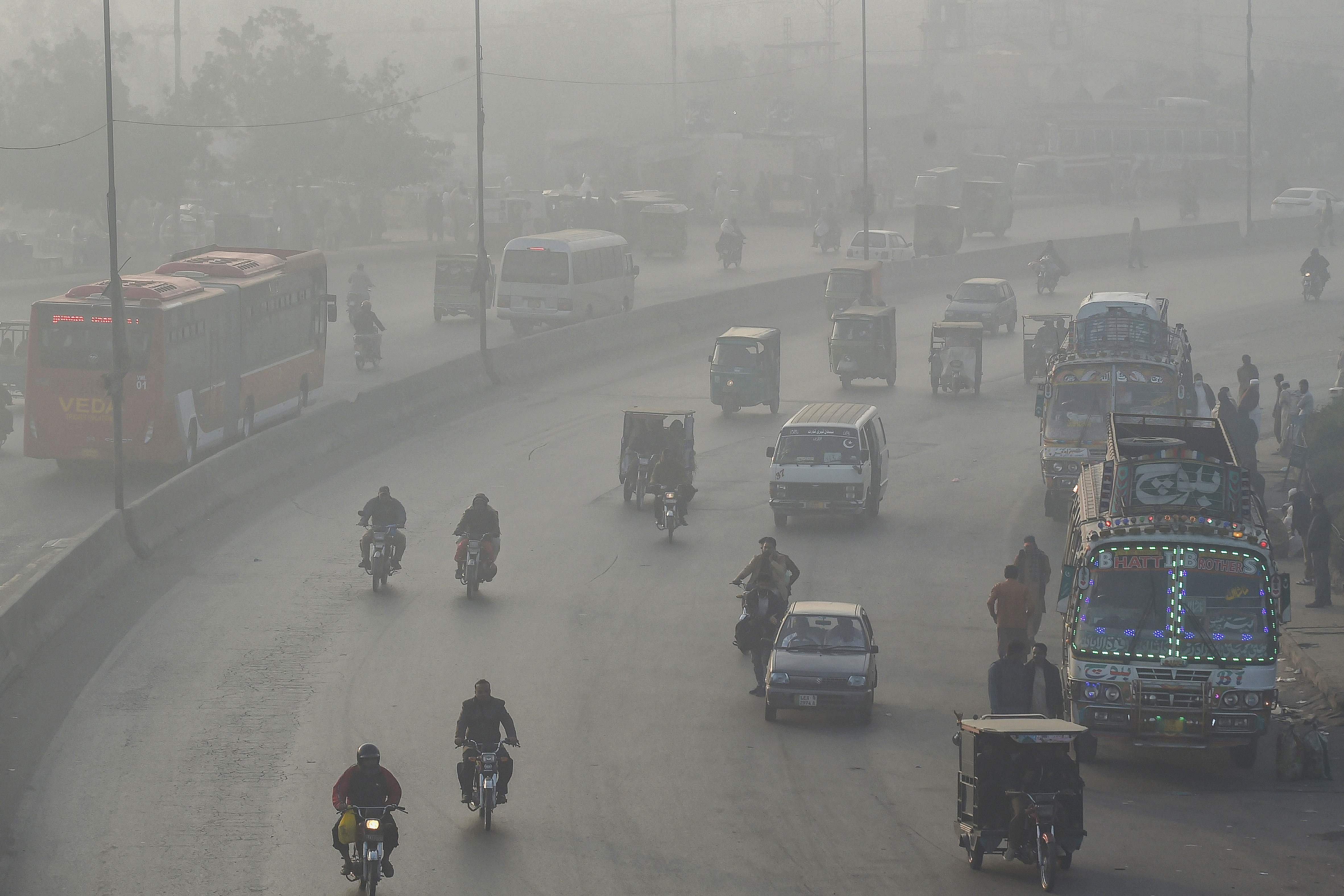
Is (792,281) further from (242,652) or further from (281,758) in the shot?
(281,758)

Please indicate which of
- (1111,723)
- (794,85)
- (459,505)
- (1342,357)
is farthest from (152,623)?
(794,85)

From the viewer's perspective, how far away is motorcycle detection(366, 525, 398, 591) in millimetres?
23156

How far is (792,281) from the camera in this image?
5394 cm

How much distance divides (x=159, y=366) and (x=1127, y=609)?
18.3 metres

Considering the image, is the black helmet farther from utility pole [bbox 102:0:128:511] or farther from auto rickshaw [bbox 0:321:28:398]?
auto rickshaw [bbox 0:321:28:398]

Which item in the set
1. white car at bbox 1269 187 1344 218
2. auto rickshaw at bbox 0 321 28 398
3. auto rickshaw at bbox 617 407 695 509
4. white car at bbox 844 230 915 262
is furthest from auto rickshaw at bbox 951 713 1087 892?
white car at bbox 1269 187 1344 218

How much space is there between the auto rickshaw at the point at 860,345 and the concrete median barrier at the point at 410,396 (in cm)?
733

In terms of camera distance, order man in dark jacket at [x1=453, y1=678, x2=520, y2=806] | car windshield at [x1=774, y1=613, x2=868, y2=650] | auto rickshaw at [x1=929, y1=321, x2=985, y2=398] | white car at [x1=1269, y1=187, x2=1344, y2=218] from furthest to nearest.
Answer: white car at [x1=1269, y1=187, x2=1344, y2=218] < auto rickshaw at [x1=929, y1=321, x2=985, y2=398] < car windshield at [x1=774, y1=613, x2=868, y2=650] < man in dark jacket at [x1=453, y1=678, x2=520, y2=806]

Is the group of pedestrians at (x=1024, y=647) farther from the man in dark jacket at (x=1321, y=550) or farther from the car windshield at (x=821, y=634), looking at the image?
the man in dark jacket at (x=1321, y=550)

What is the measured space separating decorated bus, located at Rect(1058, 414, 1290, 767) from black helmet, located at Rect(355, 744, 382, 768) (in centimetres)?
711

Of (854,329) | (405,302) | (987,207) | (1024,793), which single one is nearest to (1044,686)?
(1024,793)

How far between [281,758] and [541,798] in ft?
9.48

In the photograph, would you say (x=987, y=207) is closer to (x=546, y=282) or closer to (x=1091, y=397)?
(x=546, y=282)

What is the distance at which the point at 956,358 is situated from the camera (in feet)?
130
